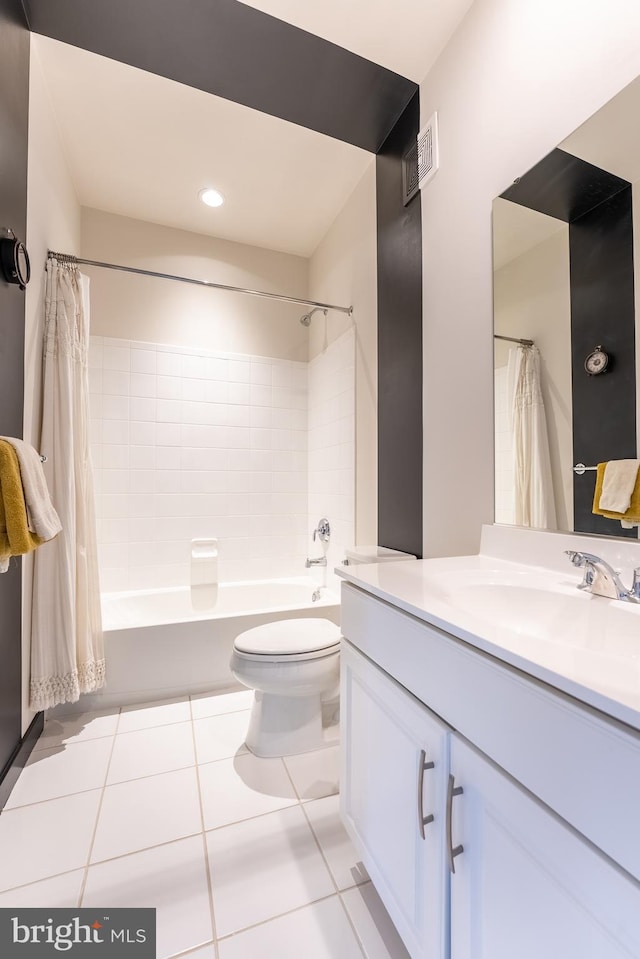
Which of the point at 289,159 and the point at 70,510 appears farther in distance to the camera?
the point at 289,159

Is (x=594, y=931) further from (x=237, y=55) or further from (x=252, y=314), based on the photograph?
(x=252, y=314)

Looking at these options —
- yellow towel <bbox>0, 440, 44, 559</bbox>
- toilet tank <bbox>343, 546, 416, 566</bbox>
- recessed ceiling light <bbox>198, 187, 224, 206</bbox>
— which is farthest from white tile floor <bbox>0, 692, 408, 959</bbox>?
recessed ceiling light <bbox>198, 187, 224, 206</bbox>

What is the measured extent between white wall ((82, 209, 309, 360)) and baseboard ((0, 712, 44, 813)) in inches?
80.7

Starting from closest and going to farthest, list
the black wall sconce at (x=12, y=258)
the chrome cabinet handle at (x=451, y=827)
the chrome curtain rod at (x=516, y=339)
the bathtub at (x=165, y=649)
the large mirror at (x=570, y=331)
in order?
the chrome cabinet handle at (x=451, y=827) → the large mirror at (x=570, y=331) → the chrome curtain rod at (x=516, y=339) → the black wall sconce at (x=12, y=258) → the bathtub at (x=165, y=649)

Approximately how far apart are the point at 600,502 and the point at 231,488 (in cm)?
218

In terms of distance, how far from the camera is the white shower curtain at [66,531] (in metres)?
1.65

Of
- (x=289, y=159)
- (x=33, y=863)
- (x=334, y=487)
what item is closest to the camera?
(x=33, y=863)

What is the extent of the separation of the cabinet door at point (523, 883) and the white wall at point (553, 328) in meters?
0.68

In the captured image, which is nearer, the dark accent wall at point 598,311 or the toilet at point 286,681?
the dark accent wall at point 598,311

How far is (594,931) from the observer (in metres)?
0.44

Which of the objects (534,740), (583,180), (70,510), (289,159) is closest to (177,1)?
(289,159)

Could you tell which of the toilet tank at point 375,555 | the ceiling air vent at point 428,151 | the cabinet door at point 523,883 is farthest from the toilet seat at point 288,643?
the ceiling air vent at point 428,151

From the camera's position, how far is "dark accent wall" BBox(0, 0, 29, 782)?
1303 millimetres

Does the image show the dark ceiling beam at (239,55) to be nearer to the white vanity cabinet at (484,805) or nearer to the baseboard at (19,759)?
the white vanity cabinet at (484,805)
